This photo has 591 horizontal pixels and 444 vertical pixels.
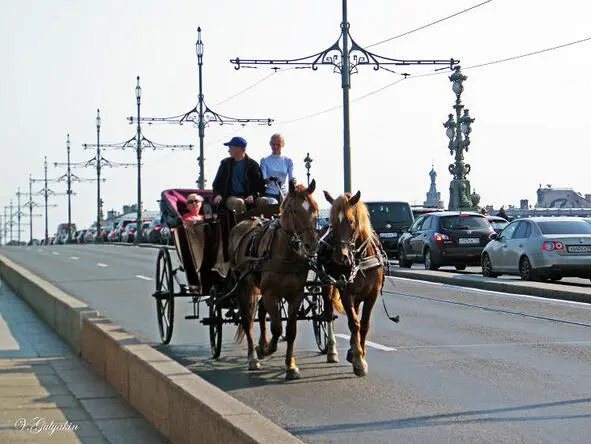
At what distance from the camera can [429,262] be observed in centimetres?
3281

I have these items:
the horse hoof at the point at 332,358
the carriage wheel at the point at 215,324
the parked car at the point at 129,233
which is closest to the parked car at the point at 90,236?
the parked car at the point at 129,233

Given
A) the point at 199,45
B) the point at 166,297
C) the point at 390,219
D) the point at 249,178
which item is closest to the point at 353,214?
the point at 249,178

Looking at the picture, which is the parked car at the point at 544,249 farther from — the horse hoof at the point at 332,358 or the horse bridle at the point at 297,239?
the horse bridle at the point at 297,239

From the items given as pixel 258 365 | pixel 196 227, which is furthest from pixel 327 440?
pixel 196 227

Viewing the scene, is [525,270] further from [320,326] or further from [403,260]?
[320,326]

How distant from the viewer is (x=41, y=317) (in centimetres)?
1892

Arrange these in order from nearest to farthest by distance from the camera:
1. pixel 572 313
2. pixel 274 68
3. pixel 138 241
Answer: pixel 572 313, pixel 274 68, pixel 138 241

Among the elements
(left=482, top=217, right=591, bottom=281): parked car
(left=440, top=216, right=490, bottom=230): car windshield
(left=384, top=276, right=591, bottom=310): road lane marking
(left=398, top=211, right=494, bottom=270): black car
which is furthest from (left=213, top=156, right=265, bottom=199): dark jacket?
(left=440, top=216, right=490, bottom=230): car windshield

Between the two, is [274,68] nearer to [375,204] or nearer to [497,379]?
[375,204]

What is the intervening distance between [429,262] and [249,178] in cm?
2042

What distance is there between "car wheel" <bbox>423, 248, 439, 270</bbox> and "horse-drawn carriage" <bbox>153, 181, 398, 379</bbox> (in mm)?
19678

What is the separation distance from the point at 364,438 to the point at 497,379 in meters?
2.96

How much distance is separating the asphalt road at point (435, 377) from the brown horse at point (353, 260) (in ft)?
1.66

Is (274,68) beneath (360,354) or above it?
above
